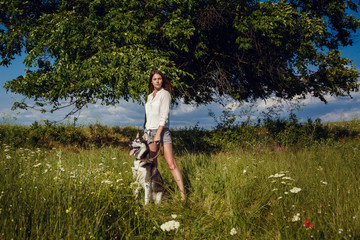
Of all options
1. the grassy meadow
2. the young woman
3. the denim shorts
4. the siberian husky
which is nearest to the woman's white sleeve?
the young woman

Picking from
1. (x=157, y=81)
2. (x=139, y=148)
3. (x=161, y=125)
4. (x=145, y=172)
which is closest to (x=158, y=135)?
(x=161, y=125)

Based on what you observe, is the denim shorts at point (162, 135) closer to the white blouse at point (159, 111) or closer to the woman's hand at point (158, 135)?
the white blouse at point (159, 111)

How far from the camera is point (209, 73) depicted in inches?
417

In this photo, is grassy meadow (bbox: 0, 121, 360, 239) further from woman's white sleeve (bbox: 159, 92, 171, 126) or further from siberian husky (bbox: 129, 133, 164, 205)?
woman's white sleeve (bbox: 159, 92, 171, 126)

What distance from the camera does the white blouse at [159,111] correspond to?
494 centimetres

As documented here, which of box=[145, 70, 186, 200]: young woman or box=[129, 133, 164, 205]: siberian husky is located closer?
box=[129, 133, 164, 205]: siberian husky

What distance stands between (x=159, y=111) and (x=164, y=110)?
155 mm

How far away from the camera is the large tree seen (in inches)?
306

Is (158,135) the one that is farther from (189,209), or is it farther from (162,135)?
(189,209)

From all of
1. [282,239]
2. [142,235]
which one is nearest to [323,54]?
[282,239]

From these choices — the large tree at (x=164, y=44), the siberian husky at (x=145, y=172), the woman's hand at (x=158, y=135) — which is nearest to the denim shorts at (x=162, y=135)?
the woman's hand at (x=158, y=135)

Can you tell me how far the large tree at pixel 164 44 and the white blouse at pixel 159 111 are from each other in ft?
7.02

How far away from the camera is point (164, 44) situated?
32.5ft

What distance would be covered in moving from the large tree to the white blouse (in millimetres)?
2140
